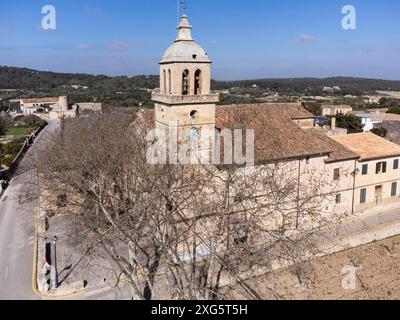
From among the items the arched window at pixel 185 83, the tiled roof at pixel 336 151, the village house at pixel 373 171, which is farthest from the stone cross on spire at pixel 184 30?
the village house at pixel 373 171

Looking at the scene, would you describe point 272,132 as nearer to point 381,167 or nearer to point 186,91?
point 186,91

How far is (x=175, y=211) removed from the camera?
15.5 m

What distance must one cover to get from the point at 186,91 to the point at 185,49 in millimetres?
2540

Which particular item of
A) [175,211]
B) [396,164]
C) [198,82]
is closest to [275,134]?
[198,82]

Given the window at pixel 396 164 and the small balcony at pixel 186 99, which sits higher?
the small balcony at pixel 186 99

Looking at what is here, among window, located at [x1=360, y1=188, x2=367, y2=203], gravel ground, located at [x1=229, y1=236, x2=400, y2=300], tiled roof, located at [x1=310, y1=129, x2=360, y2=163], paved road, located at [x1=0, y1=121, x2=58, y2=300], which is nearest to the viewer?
paved road, located at [x1=0, y1=121, x2=58, y2=300]

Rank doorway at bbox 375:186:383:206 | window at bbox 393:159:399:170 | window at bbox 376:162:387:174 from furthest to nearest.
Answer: window at bbox 393:159:399:170 → doorway at bbox 375:186:383:206 → window at bbox 376:162:387:174

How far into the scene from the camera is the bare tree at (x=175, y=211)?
15.1 m

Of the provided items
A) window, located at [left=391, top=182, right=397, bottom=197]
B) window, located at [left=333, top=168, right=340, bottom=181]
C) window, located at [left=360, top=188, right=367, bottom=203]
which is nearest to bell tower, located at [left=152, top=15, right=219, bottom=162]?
window, located at [left=333, top=168, right=340, bottom=181]

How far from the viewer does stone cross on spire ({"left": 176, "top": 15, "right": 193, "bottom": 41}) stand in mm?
23281

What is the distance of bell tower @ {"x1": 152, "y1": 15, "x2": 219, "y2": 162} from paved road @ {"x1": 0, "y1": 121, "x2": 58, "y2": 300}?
37.3ft

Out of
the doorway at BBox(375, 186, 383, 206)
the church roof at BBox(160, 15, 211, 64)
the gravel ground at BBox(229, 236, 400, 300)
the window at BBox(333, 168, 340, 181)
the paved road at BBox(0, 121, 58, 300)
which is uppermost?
the church roof at BBox(160, 15, 211, 64)

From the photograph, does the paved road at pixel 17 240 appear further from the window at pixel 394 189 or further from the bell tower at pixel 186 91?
the window at pixel 394 189

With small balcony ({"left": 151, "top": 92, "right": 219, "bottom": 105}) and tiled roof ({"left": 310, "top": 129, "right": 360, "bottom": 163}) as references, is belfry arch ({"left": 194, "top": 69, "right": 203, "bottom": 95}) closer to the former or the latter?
small balcony ({"left": 151, "top": 92, "right": 219, "bottom": 105})
